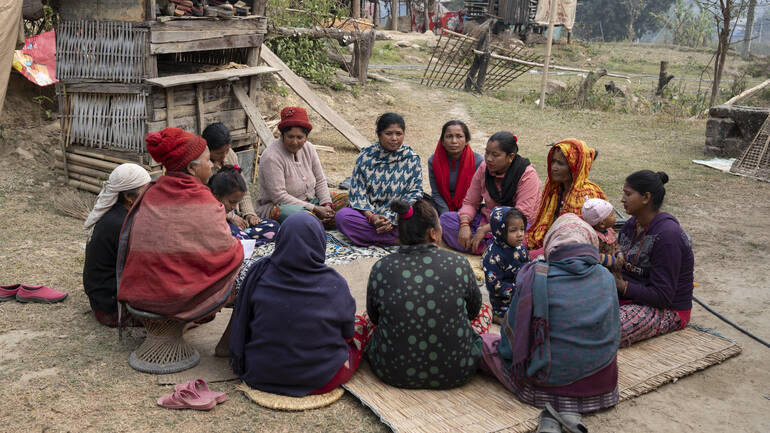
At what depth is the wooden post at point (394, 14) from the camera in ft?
85.7

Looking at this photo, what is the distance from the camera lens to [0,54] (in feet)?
18.5

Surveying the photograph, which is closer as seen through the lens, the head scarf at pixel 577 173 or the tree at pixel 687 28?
the head scarf at pixel 577 173

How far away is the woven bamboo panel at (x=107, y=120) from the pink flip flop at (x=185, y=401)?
12.2ft

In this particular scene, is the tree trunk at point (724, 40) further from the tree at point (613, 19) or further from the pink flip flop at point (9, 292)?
the tree at point (613, 19)

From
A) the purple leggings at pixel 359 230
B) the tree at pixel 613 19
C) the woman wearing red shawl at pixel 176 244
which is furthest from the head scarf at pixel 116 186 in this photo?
the tree at pixel 613 19

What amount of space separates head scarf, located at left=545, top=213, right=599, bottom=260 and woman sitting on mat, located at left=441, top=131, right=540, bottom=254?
1.82m

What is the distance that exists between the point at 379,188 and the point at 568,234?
255cm

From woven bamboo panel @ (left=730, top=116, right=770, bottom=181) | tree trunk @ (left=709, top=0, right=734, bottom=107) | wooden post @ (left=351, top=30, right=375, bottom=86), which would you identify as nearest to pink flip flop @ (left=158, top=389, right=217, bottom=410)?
woven bamboo panel @ (left=730, top=116, right=770, bottom=181)

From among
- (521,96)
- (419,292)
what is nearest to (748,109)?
(521,96)

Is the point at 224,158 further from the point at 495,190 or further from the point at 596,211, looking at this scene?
the point at 596,211

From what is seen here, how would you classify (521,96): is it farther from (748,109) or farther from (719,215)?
(719,215)

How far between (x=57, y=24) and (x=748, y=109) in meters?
9.00

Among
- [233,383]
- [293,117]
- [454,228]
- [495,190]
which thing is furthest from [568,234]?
[293,117]

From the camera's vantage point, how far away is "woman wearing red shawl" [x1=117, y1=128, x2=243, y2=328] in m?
3.09
